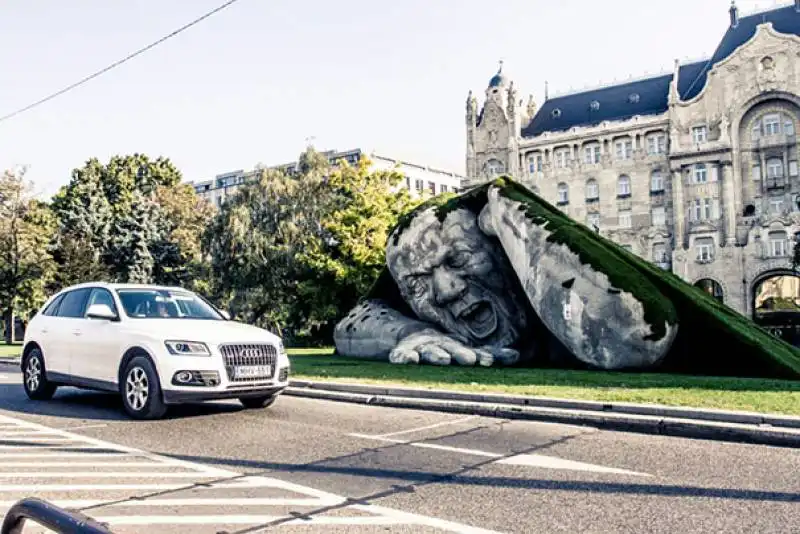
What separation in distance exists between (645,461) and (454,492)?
7.41 feet

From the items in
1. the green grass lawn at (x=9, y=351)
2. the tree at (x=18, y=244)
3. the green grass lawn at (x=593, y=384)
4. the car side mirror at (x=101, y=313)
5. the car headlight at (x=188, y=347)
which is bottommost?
the green grass lawn at (x=9, y=351)

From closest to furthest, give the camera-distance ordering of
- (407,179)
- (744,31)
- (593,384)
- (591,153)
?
1. (593,384)
2. (744,31)
3. (591,153)
4. (407,179)

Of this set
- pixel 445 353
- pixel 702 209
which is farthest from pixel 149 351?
pixel 702 209

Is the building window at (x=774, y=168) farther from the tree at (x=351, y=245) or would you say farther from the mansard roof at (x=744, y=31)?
the tree at (x=351, y=245)

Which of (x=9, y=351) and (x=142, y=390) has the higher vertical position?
(x=142, y=390)

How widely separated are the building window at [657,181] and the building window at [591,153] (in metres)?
5.54

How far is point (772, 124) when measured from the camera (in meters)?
55.8

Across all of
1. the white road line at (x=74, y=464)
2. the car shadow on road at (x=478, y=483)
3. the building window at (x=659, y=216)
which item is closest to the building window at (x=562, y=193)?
the building window at (x=659, y=216)

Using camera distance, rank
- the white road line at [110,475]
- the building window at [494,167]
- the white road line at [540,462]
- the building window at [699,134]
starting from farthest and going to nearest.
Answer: the building window at [494,167]
the building window at [699,134]
the white road line at [540,462]
the white road line at [110,475]

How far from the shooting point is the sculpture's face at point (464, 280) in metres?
17.9

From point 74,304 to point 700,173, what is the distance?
57490 mm

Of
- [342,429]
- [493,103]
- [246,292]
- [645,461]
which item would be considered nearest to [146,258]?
[246,292]

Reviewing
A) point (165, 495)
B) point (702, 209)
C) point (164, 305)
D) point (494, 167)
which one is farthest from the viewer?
point (494, 167)

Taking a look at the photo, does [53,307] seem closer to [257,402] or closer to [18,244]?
[257,402]
